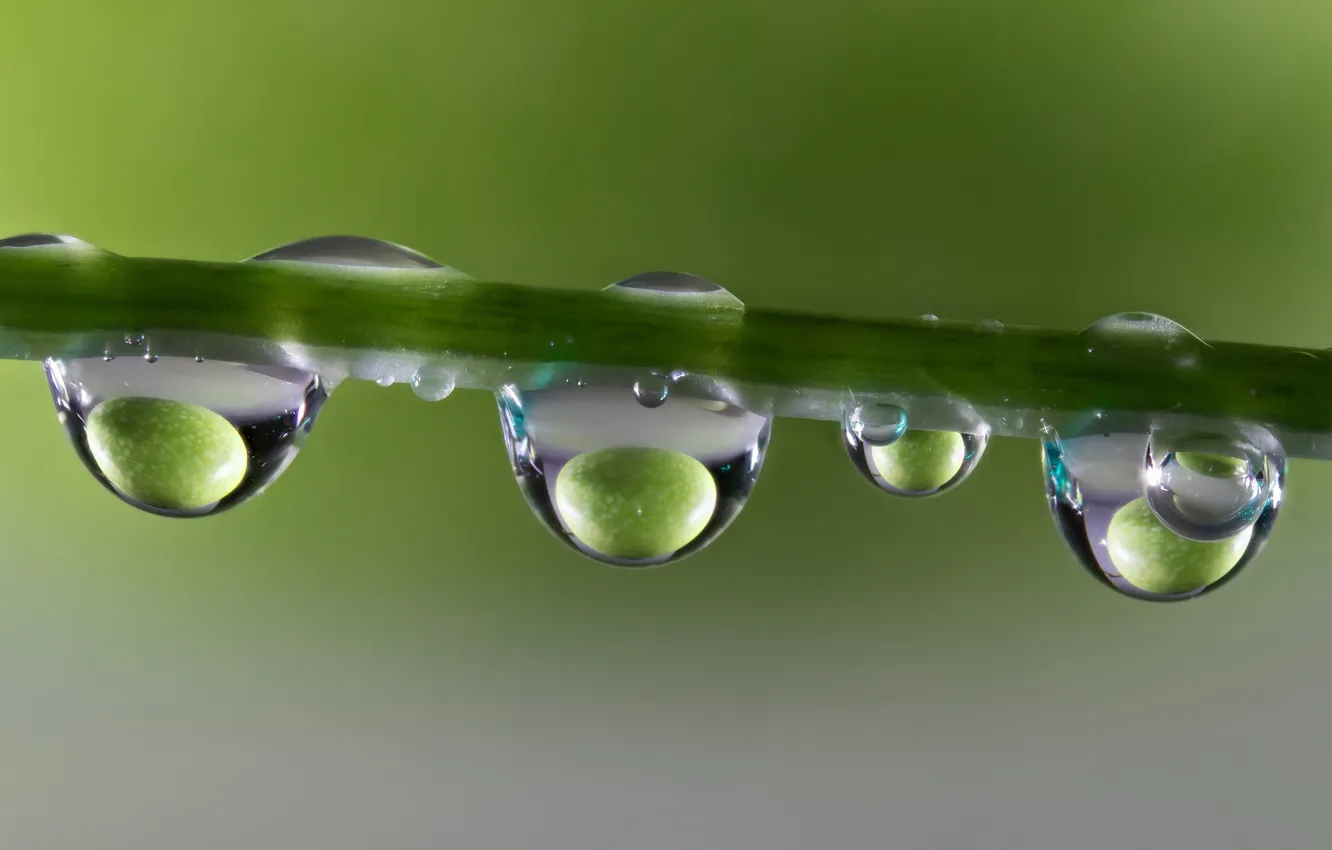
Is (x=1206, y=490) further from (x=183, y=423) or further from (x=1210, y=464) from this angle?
(x=183, y=423)

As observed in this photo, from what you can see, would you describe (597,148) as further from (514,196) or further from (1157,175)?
(1157,175)

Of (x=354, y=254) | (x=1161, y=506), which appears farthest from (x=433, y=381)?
(x=1161, y=506)

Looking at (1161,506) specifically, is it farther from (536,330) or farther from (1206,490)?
(536,330)

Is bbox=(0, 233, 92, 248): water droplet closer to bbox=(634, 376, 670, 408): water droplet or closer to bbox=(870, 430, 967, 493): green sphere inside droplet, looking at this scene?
bbox=(634, 376, 670, 408): water droplet

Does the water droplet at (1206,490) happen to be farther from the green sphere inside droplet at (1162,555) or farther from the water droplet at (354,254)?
the water droplet at (354,254)

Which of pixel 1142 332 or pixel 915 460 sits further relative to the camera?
pixel 915 460

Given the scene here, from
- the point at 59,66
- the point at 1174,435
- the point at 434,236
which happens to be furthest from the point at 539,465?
the point at 59,66

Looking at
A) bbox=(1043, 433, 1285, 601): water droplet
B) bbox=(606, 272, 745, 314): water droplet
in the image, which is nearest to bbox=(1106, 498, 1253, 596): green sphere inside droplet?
bbox=(1043, 433, 1285, 601): water droplet
